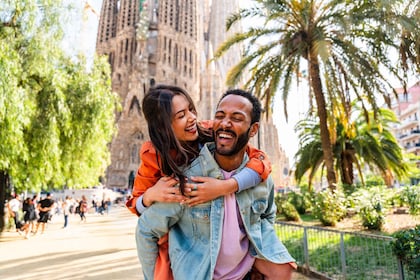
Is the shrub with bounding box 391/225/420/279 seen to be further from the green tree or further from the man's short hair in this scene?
the green tree

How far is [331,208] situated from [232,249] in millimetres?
9427

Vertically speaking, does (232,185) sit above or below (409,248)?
above

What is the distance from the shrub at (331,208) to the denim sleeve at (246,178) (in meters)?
9.28

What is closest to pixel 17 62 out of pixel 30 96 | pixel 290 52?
pixel 30 96

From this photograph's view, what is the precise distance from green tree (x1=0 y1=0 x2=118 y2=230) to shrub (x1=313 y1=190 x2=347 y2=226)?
25.0 feet

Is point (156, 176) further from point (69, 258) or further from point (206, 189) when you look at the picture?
point (69, 258)

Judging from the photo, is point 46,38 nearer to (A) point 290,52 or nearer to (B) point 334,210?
(A) point 290,52

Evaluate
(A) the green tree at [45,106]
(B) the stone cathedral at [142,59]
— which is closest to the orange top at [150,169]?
(A) the green tree at [45,106]

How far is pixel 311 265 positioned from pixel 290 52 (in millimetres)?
6677

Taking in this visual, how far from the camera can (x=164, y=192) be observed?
1.53 metres

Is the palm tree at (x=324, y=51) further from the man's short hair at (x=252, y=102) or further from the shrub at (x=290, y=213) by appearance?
the man's short hair at (x=252, y=102)

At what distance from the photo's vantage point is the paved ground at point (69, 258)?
5.85 metres

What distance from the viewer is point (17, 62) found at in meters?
9.07

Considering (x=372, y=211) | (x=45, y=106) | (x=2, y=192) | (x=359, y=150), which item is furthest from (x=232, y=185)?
(x=359, y=150)
